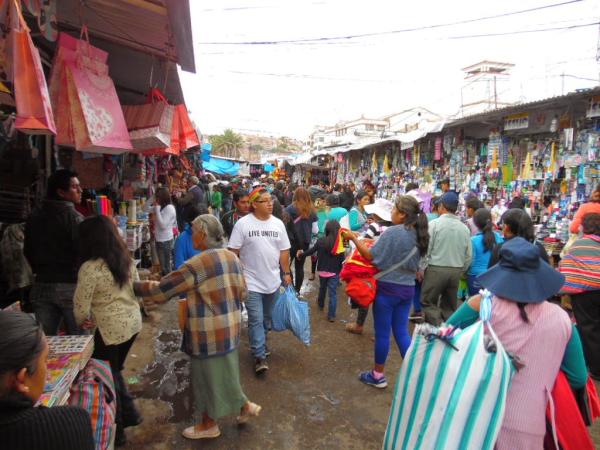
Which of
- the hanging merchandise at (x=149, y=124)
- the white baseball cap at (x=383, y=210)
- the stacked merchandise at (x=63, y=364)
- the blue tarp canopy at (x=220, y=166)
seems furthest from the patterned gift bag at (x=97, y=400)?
the blue tarp canopy at (x=220, y=166)

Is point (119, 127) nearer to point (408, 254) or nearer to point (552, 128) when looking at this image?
point (408, 254)

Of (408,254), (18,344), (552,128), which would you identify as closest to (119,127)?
(18,344)

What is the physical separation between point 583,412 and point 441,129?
7.04m

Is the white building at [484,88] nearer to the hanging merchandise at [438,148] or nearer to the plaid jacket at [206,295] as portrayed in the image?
the hanging merchandise at [438,148]

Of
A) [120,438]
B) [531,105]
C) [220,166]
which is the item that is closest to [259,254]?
[120,438]

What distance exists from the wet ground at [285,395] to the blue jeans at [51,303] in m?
1.01

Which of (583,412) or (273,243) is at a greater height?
(273,243)

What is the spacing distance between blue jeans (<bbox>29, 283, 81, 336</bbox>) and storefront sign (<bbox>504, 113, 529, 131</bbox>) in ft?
22.9

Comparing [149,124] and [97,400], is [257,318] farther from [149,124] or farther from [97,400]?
[149,124]

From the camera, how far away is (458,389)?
→ 1.75m

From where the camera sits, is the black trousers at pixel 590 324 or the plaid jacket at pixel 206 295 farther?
the black trousers at pixel 590 324

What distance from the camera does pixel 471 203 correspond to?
5.27 metres

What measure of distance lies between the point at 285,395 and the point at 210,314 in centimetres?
142

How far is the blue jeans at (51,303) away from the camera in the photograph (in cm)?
282
